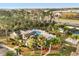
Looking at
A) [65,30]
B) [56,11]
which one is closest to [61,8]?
[56,11]

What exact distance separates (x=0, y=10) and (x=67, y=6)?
17.0 inches

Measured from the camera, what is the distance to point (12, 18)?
1612 millimetres

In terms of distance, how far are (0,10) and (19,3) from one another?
13cm

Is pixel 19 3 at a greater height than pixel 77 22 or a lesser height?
greater

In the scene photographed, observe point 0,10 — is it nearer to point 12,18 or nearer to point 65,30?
point 12,18

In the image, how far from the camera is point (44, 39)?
162 cm

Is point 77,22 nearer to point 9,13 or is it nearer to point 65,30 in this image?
point 65,30

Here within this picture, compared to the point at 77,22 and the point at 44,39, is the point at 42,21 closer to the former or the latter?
the point at 44,39

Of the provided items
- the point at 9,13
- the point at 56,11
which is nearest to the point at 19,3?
the point at 9,13

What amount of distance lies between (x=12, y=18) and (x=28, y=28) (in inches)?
4.8

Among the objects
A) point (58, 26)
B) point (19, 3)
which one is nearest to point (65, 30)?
point (58, 26)

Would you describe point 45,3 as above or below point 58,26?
above

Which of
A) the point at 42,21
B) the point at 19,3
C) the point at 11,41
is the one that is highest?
the point at 19,3

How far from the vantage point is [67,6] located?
5.28 feet
